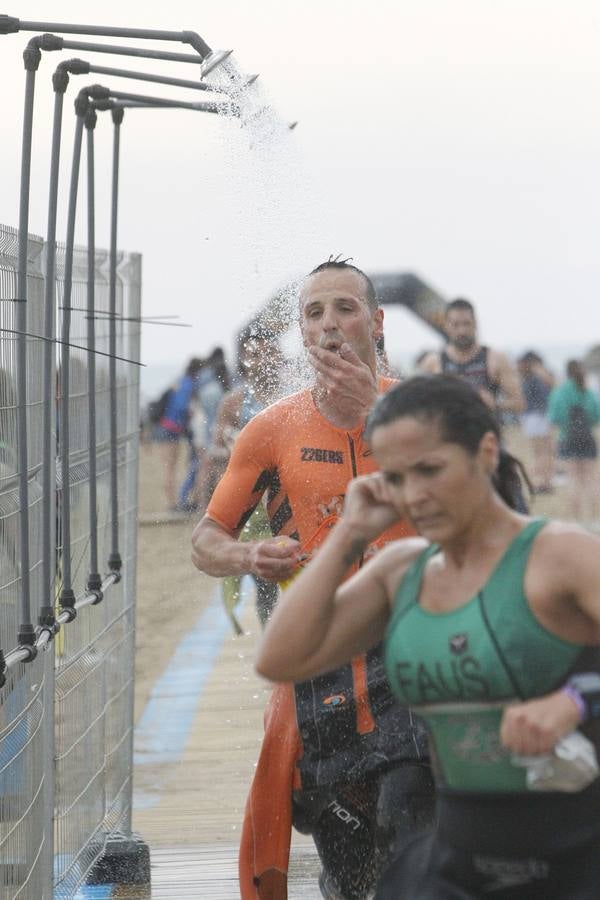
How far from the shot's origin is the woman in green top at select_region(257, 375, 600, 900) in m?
3.26

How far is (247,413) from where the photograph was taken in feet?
29.7

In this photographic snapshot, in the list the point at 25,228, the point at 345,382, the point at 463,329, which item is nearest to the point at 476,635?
the point at 345,382

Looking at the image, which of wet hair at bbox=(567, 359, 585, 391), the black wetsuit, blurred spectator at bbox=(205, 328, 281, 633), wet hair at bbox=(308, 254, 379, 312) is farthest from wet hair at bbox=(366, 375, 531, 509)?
wet hair at bbox=(567, 359, 585, 391)

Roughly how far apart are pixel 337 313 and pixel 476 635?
2.10 m

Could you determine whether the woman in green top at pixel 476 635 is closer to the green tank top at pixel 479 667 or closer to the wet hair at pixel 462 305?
the green tank top at pixel 479 667

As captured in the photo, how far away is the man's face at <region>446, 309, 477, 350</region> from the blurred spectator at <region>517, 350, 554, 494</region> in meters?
10.1

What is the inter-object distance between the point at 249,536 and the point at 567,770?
435cm

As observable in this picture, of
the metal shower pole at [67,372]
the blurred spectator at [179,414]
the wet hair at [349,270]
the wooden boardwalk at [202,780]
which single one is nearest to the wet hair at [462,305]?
the wooden boardwalk at [202,780]

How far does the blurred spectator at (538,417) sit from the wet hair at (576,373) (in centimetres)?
139

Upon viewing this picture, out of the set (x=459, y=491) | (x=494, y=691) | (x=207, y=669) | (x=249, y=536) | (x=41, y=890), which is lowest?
(x=207, y=669)

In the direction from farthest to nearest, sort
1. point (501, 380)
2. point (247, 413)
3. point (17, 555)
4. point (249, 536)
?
point (501, 380) → point (247, 413) → point (249, 536) → point (17, 555)

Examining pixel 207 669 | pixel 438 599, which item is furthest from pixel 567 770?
pixel 207 669

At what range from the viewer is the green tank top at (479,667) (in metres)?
3.26

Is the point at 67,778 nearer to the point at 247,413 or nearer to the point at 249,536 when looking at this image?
the point at 249,536
